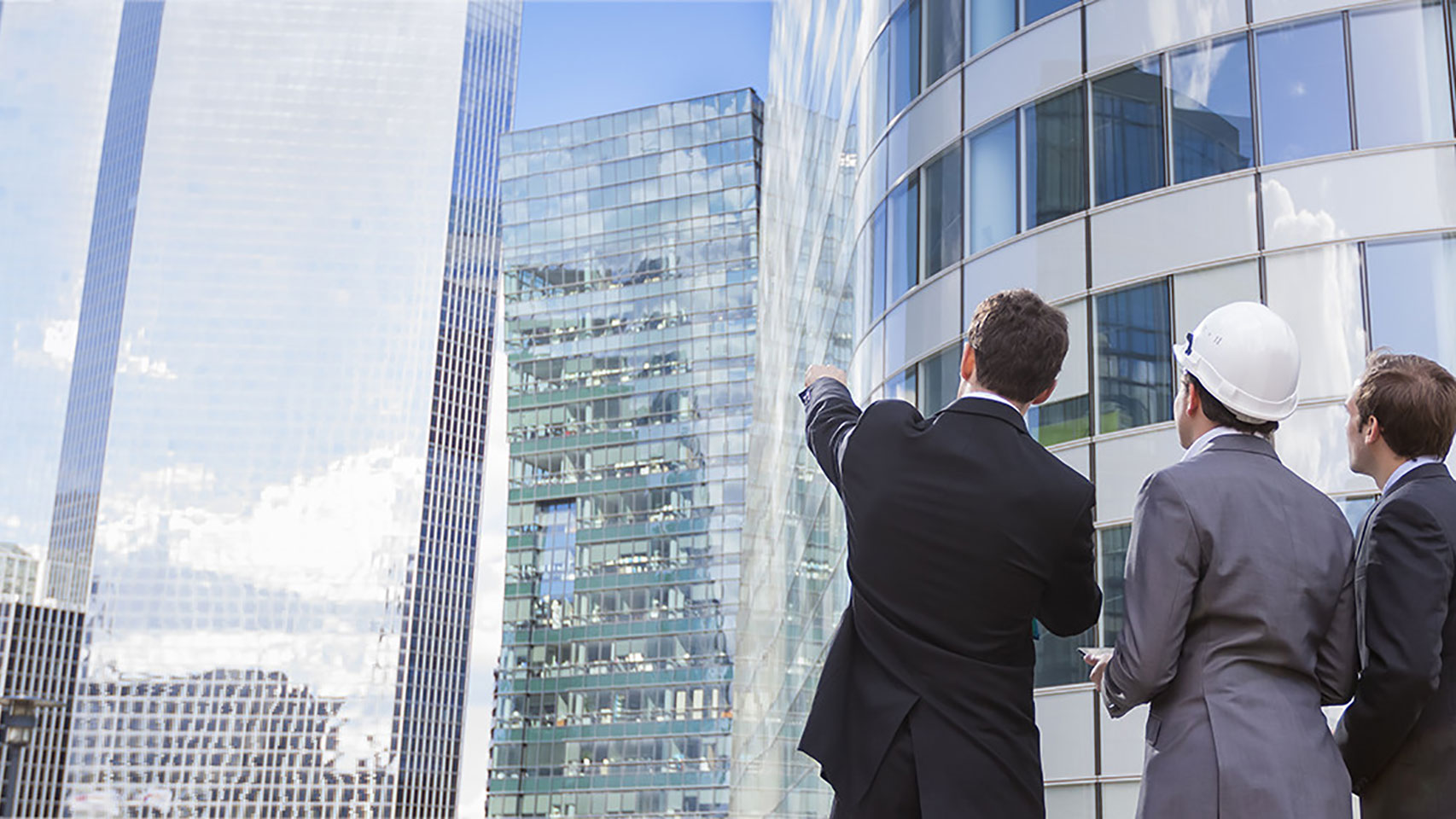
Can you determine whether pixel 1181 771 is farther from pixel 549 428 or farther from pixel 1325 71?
pixel 549 428

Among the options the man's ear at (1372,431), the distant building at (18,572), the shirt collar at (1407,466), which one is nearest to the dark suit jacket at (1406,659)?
the shirt collar at (1407,466)

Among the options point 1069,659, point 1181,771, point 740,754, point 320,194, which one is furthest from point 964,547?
point 320,194

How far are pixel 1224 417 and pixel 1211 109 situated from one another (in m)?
14.1

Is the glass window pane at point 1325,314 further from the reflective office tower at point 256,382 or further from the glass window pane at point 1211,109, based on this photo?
the reflective office tower at point 256,382

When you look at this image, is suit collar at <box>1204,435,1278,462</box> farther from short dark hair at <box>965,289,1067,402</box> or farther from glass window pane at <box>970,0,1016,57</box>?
glass window pane at <box>970,0,1016,57</box>

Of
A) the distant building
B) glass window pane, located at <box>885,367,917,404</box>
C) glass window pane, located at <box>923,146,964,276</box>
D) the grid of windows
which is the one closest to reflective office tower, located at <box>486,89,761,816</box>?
the distant building

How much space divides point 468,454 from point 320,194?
127 ft

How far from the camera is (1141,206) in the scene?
16.8 metres

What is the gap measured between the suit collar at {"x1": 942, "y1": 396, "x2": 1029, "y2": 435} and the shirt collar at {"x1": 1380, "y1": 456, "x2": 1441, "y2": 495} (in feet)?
3.41

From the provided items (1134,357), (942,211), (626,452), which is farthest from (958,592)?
(626,452)

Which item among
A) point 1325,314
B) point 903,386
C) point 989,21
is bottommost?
point 1325,314

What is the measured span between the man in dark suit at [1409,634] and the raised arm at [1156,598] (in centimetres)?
50

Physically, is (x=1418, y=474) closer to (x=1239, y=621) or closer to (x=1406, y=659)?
(x=1406, y=659)

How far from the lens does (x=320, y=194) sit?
16912 centimetres
